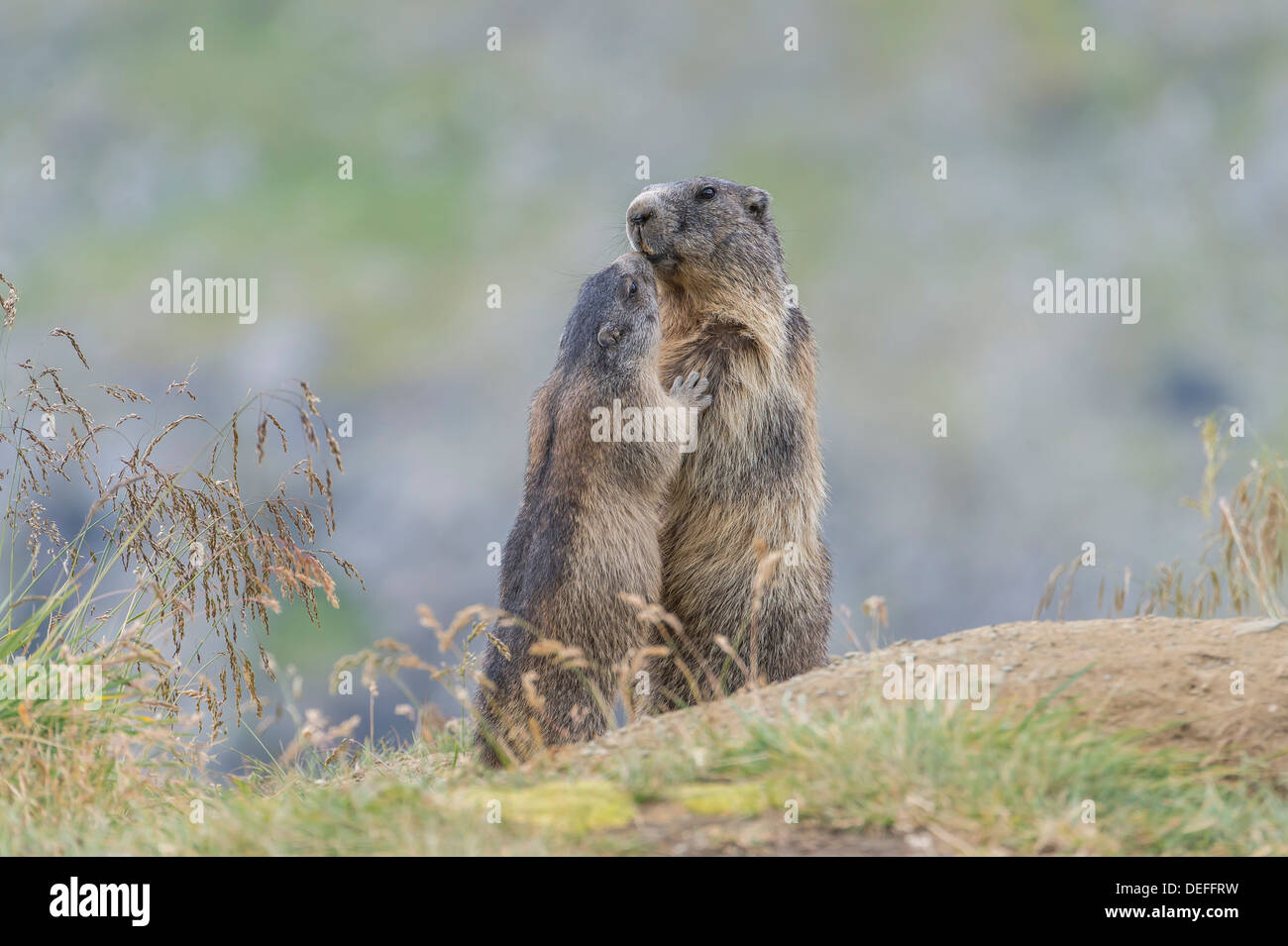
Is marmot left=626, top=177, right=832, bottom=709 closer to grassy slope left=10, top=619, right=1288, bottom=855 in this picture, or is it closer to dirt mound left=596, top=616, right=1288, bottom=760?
dirt mound left=596, top=616, right=1288, bottom=760

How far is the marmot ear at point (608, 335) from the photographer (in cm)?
693

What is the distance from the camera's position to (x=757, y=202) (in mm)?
7852

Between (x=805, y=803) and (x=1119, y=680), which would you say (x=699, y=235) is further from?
(x=805, y=803)

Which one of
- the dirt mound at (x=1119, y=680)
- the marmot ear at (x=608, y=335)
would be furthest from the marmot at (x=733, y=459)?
the dirt mound at (x=1119, y=680)

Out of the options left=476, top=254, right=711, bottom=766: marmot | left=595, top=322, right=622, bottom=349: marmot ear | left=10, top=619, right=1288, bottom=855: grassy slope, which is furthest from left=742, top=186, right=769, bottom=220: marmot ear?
left=10, top=619, right=1288, bottom=855: grassy slope

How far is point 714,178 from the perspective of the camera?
7.79m

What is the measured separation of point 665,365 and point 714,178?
1.18 m

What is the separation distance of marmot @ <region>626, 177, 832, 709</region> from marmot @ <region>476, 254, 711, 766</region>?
260 mm

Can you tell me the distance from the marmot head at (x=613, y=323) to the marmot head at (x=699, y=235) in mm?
350

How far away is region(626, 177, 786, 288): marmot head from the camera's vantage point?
295 inches

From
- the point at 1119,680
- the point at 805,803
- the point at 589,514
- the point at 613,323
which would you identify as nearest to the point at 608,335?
the point at 613,323

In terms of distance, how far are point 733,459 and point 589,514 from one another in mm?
1029
